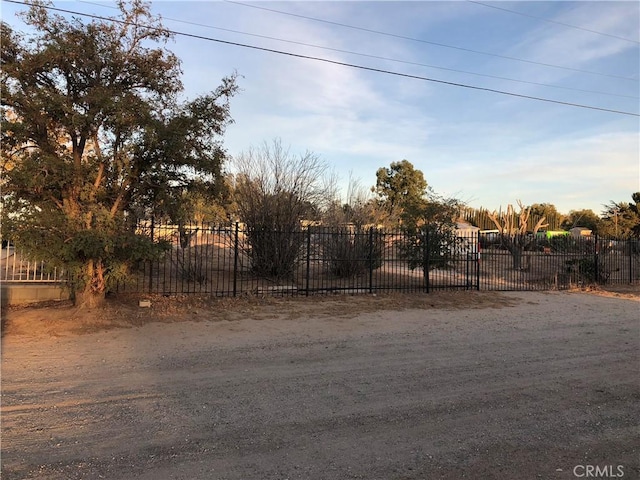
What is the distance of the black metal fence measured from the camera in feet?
42.3

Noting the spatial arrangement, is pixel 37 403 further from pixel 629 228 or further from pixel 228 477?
pixel 629 228

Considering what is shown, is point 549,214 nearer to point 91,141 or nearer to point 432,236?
point 432,236

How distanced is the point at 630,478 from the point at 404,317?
23.1 ft

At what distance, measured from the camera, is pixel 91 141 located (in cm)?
975

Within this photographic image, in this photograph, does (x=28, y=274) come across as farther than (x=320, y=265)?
No

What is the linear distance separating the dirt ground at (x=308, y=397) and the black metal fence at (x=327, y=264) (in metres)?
3.25

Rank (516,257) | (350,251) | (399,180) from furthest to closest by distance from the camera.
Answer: (399,180) < (516,257) < (350,251)

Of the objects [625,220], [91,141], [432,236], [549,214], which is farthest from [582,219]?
[91,141]

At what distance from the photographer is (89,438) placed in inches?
156

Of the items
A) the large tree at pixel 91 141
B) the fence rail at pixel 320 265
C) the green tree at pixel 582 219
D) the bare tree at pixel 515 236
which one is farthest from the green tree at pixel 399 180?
the large tree at pixel 91 141

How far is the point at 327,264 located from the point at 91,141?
9.15 metres

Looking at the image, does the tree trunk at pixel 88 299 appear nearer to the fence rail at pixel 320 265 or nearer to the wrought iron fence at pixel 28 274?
the fence rail at pixel 320 265

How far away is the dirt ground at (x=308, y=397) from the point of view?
362 cm

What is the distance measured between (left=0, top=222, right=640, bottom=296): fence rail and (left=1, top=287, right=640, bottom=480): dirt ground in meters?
2.80
